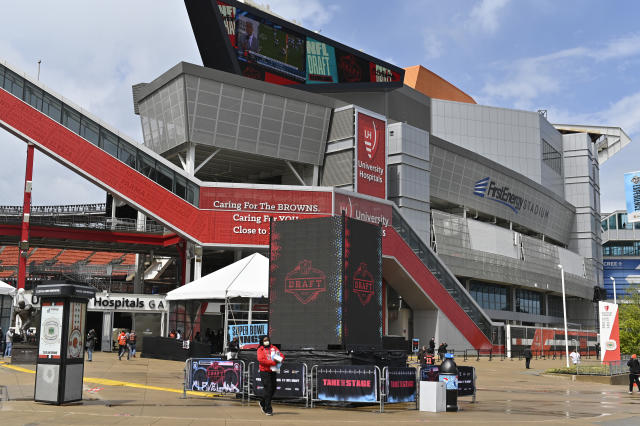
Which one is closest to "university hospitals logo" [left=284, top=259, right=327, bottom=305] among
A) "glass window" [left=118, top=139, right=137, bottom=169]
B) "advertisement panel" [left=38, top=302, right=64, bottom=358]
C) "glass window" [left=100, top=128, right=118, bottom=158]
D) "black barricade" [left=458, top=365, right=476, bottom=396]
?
"black barricade" [left=458, top=365, right=476, bottom=396]

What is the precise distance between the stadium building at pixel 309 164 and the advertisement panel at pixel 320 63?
113mm

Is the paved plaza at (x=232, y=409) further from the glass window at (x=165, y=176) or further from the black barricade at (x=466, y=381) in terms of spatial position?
the glass window at (x=165, y=176)

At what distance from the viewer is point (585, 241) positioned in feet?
325

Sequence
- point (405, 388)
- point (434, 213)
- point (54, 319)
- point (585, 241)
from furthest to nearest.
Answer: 1. point (585, 241)
2. point (434, 213)
3. point (405, 388)
4. point (54, 319)

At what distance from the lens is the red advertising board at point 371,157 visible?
58.8m

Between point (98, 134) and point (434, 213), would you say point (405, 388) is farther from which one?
point (434, 213)

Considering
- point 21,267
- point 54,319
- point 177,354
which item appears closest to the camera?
point 54,319

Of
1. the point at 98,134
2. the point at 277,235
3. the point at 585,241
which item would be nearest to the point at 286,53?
the point at 98,134

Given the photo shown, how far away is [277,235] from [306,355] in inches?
145

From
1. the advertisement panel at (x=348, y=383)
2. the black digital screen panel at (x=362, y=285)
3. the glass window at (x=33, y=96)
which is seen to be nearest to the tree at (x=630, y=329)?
the black digital screen panel at (x=362, y=285)

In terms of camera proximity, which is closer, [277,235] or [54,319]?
[54,319]

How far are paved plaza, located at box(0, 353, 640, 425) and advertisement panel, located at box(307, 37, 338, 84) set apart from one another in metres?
42.8

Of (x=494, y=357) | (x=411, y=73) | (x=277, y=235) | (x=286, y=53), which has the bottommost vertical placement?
(x=494, y=357)

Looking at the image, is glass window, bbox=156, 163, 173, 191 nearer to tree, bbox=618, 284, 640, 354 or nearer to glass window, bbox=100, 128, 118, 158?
glass window, bbox=100, 128, 118, 158
